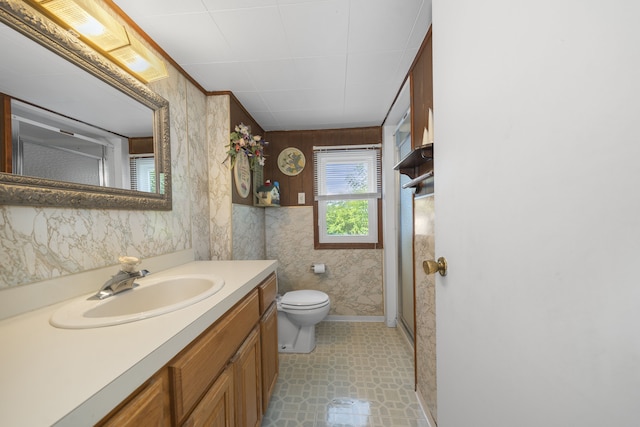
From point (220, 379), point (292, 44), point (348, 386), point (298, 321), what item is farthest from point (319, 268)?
point (292, 44)

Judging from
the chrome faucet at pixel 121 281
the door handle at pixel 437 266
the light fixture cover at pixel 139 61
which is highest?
the light fixture cover at pixel 139 61

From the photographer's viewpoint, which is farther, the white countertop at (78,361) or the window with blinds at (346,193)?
the window with blinds at (346,193)

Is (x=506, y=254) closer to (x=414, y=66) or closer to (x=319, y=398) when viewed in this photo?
(x=414, y=66)

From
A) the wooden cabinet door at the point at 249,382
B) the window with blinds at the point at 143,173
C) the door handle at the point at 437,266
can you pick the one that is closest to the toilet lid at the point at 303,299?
the wooden cabinet door at the point at 249,382

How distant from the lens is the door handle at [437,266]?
2.26ft

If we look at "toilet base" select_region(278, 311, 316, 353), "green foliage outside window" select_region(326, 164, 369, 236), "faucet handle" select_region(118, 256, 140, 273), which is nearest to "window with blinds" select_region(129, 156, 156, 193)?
"faucet handle" select_region(118, 256, 140, 273)

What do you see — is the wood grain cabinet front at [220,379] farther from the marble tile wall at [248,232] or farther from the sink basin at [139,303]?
the marble tile wall at [248,232]

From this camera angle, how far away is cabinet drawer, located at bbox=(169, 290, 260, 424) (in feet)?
2.00

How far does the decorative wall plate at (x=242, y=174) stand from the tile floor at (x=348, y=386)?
1.45 m

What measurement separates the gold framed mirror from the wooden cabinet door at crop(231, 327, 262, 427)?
33.8 inches

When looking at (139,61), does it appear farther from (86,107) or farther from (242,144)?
(242,144)

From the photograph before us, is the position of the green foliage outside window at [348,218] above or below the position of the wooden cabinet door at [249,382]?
above

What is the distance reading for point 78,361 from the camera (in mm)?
480

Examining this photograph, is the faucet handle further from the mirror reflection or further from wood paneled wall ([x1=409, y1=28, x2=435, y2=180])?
wood paneled wall ([x1=409, y1=28, x2=435, y2=180])
